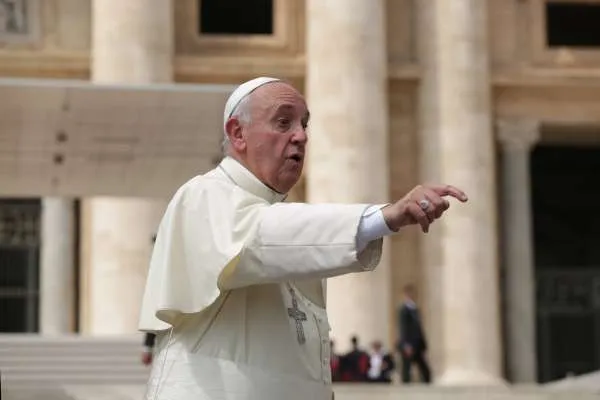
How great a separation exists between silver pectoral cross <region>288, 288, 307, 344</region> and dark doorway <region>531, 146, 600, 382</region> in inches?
1044

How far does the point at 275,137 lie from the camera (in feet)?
12.1

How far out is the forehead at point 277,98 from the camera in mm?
3707

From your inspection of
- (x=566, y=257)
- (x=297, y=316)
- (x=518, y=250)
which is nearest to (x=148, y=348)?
(x=518, y=250)

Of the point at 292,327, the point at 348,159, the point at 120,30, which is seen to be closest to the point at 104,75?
the point at 120,30

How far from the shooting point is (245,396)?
3621mm

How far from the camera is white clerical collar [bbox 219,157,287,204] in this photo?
369 centimetres

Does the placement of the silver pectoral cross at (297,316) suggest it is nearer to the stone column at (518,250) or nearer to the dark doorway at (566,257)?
the stone column at (518,250)

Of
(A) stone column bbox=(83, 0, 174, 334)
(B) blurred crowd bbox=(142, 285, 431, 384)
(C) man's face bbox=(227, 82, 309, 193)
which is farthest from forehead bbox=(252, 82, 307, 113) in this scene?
(A) stone column bbox=(83, 0, 174, 334)

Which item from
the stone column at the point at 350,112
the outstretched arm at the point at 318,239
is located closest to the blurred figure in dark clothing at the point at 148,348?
the stone column at the point at 350,112

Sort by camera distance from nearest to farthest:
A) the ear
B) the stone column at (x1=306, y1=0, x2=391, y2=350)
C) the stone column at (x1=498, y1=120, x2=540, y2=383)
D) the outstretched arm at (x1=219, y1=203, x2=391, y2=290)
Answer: the outstretched arm at (x1=219, y1=203, x2=391, y2=290)
the ear
the stone column at (x1=306, y1=0, x2=391, y2=350)
the stone column at (x1=498, y1=120, x2=540, y2=383)

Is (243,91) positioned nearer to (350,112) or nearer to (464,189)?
(350,112)

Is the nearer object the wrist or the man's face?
the wrist

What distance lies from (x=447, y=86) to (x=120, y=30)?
203 inches

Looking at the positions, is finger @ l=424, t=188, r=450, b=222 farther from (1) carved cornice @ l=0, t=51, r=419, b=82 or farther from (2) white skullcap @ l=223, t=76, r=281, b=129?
(1) carved cornice @ l=0, t=51, r=419, b=82
